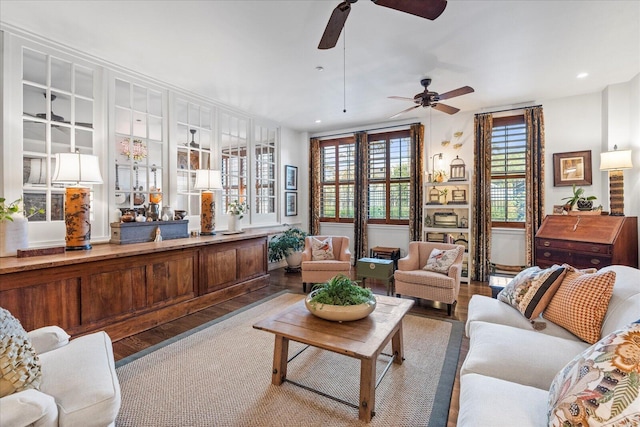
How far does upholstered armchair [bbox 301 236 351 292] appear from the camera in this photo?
4367 mm

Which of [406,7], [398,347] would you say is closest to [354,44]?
[406,7]

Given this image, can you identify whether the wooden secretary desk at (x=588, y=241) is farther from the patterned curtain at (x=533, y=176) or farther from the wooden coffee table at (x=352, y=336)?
the wooden coffee table at (x=352, y=336)

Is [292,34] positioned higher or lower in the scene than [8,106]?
higher

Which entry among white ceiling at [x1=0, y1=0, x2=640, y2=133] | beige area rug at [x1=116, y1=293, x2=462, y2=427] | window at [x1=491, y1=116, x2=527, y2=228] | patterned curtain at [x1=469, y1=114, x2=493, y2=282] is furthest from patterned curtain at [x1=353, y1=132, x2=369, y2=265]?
beige area rug at [x1=116, y1=293, x2=462, y2=427]

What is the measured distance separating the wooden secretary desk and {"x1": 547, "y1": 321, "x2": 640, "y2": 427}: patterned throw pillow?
3170 mm

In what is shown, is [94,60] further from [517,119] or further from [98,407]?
[517,119]

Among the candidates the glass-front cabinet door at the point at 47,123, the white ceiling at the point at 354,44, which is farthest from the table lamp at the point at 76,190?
the white ceiling at the point at 354,44

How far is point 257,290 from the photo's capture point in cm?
461

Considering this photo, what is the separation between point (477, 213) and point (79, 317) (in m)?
5.49

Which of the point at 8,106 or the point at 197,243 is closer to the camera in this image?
the point at 8,106

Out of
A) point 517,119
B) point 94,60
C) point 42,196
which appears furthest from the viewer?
point 517,119

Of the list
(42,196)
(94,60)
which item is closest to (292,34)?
(94,60)

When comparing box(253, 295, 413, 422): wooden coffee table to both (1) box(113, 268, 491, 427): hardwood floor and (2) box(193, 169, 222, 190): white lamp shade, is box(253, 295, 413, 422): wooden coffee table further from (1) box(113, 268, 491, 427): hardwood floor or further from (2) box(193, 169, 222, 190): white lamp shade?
(2) box(193, 169, 222, 190): white lamp shade

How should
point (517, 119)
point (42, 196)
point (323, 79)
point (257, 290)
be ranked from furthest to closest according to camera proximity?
point (517, 119), point (257, 290), point (323, 79), point (42, 196)
